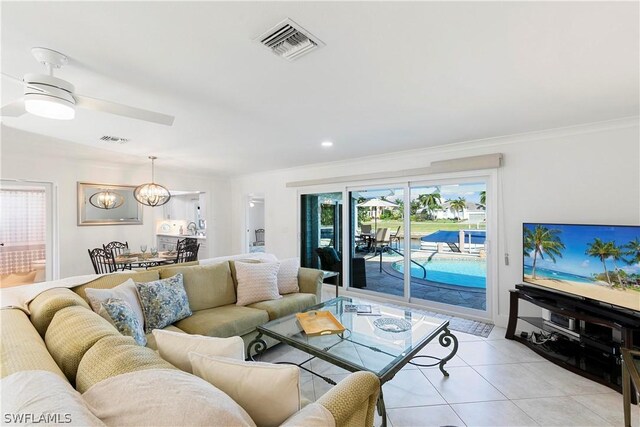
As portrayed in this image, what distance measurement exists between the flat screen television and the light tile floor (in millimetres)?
737

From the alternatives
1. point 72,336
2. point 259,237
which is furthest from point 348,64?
point 259,237

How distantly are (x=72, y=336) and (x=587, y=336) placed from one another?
3.66m

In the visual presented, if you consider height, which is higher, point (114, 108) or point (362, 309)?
point (114, 108)

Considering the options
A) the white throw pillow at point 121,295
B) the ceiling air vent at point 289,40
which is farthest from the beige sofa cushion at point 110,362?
the ceiling air vent at point 289,40

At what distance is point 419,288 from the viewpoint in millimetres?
4395

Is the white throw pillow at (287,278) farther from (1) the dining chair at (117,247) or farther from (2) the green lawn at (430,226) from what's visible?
(1) the dining chair at (117,247)

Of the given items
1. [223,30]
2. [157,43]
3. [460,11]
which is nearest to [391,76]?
[460,11]

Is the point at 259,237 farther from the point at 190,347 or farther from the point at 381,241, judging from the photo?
the point at 190,347

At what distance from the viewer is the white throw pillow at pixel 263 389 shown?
0.97 m

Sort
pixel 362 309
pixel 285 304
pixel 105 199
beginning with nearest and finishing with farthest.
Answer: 1. pixel 362 309
2. pixel 285 304
3. pixel 105 199

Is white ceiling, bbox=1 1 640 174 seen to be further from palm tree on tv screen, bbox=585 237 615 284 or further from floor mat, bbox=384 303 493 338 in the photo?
floor mat, bbox=384 303 493 338

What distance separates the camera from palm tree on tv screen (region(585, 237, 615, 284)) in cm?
251

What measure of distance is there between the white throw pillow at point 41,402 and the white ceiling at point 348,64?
1496 mm

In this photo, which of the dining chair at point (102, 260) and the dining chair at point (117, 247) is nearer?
the dining chair at point (102, 260)
